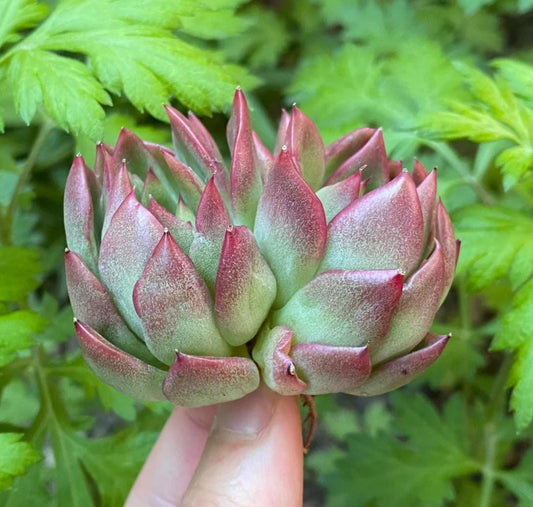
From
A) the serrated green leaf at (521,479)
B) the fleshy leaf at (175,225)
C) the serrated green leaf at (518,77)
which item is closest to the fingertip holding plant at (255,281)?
the fleshy leaf at (175,225)

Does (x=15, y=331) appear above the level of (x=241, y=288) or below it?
below

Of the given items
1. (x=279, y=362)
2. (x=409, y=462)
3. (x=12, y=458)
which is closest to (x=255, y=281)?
(x=279, y=362)

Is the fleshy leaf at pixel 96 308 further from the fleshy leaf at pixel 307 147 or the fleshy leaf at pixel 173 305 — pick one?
the fleshy leaf at pixel 307 147

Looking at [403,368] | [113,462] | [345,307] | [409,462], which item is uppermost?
[345,307]

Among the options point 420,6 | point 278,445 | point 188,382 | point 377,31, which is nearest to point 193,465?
point 278,445

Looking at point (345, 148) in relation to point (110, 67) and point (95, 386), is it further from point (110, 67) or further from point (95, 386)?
point (95, 386)

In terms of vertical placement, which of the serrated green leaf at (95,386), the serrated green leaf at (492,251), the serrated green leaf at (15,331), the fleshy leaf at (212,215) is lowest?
the serrated green leaf at (95,386)
